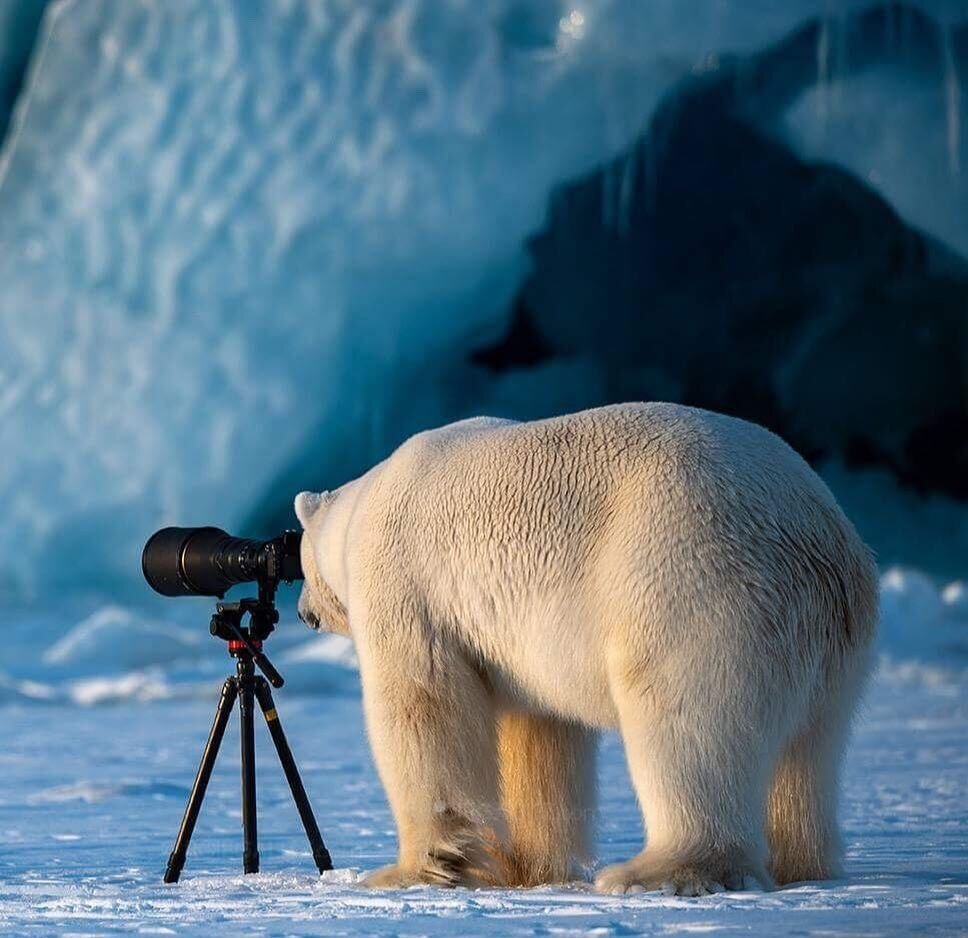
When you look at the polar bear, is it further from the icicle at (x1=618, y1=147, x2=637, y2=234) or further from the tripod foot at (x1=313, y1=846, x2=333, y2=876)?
the icicle at (x1=618, y1=147, x2=637, y2=234)

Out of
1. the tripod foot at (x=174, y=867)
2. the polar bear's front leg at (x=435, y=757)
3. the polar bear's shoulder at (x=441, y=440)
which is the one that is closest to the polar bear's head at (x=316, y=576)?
the polar bear's shoulder at (x=441, y=440)

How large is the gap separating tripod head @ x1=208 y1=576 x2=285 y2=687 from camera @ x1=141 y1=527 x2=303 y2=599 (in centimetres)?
3

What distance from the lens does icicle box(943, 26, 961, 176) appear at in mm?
11047

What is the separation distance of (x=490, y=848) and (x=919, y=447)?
9.15 meters

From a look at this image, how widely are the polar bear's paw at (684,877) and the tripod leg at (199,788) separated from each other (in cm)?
92

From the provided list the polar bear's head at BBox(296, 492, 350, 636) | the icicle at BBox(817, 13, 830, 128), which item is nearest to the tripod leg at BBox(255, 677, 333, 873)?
the polar bear's head at BBox(296, 492, 350, 636)

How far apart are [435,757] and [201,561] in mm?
733

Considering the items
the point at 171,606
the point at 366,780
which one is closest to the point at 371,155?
the point at 171,606

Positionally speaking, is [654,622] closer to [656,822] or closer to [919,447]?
[656,822]

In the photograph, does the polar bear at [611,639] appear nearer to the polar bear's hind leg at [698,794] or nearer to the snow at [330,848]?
the polar bear's hind leg at [698,794]

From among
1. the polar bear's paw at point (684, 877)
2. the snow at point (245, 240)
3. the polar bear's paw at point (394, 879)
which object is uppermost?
the snow at point (245, 240)

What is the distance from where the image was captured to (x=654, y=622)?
94.0 inches

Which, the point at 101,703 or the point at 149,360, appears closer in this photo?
the point at 101,703

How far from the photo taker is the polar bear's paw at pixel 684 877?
2311 mm
